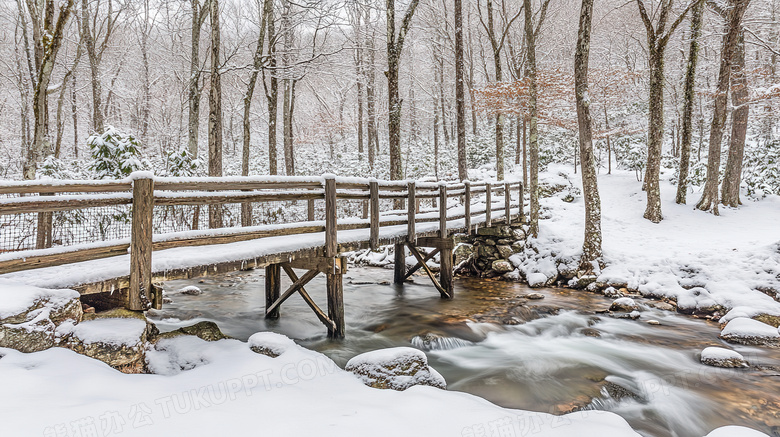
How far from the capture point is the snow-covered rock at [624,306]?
344 inches

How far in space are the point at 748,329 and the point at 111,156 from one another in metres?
15.3

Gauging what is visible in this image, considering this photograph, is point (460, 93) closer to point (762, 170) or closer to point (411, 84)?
point (762, 170)

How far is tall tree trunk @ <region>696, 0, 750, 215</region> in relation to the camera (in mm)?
11836

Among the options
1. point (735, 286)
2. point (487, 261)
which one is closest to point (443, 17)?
point (487, 261)

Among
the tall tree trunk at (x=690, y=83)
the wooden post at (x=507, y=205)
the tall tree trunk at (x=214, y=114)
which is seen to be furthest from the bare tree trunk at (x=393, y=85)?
the tall tree trunk at (x=690, y=83)

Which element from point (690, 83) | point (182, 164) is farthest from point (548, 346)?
point (690, 83)

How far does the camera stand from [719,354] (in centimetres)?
621

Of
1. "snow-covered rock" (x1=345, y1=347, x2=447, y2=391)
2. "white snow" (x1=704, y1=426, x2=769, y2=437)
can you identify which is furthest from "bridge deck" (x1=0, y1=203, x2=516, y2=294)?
"white snow" (x1=704, y1=426, x2=769, y2=437)

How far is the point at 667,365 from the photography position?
247 inches

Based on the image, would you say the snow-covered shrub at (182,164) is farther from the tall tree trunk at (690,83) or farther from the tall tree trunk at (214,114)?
the tall tree trunk at (690,83)

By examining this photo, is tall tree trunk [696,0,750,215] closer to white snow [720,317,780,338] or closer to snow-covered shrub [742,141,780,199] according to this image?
snow-covered shrub [742,141,780,199]

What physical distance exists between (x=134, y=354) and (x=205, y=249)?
1664 mm

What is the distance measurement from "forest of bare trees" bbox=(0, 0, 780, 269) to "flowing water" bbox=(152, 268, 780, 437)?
371 centimetres

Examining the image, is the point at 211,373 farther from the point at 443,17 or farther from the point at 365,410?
the point at 443,17
